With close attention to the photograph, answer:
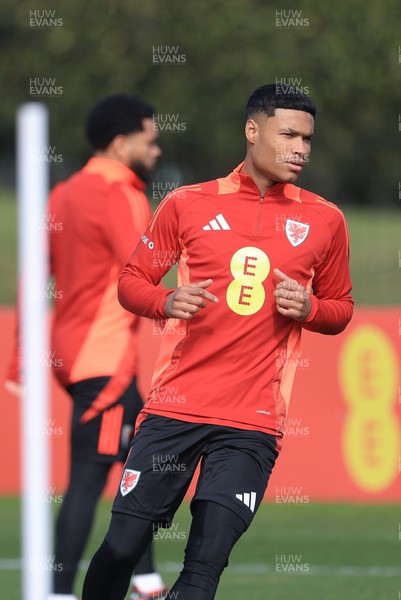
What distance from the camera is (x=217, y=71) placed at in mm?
29156

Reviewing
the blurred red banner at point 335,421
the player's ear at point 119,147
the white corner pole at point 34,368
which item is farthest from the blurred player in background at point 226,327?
the blurred red banner at point 335,421

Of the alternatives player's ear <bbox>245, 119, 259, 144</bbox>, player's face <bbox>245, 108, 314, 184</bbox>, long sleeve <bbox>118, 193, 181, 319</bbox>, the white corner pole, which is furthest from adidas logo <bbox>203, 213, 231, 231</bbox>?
the white corner pole

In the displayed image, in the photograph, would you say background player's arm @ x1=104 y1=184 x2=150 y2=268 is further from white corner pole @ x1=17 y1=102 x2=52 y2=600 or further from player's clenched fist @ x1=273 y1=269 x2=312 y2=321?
player's clenched fist @ x1=273 y1=269 x2=312 y2=321

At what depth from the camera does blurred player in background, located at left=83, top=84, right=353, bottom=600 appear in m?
4.83

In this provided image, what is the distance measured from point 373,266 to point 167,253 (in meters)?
14.4

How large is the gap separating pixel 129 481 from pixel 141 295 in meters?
0.68

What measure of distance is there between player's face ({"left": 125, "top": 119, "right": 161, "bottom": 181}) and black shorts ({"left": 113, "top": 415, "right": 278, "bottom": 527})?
2.22 m

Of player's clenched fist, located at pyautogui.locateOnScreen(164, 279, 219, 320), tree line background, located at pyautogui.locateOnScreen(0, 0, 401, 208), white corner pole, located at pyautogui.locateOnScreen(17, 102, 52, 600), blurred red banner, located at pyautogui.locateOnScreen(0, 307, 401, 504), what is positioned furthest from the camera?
tree line background, located at pyautogui.locateOnScreen(0, 0, 401, 208)

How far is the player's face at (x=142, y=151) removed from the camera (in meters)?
6.88

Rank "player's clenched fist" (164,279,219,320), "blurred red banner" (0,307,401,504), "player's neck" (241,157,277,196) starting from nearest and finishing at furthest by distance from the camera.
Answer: "player's clenched fist" (164,279,219,320)
"player's neck" (241,157,277,196)
"blurred red banner" (0,307,401,504)

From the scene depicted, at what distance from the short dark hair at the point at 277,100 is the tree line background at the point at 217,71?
2007 cm

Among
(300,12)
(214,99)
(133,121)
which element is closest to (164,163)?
(214,99)

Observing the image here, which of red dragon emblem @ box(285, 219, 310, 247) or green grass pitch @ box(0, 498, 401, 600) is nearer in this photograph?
red dragon emblem @ box(285, 219, 310, 247)

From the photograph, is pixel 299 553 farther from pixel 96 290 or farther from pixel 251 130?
pixel 251 130
